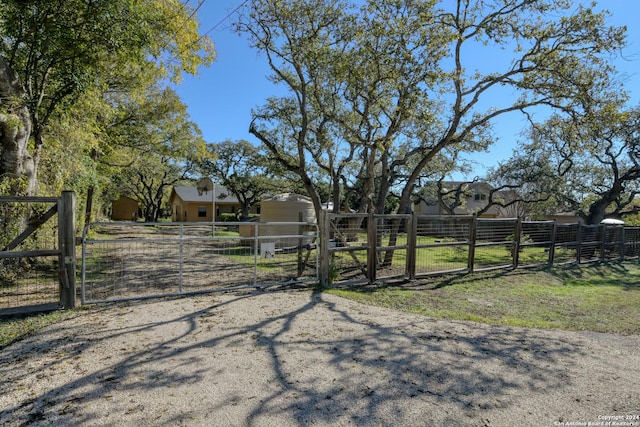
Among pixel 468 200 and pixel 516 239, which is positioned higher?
pixel 468 200

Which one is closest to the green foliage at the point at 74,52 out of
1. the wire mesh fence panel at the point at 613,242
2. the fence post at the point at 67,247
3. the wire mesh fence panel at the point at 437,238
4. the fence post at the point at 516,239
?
the fence post at the point at 67,247

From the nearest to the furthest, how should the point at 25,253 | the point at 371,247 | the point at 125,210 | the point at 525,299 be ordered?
the point at 25,253
the point at 525,299
the point at 371,247
the point at 125,210

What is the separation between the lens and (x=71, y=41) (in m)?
6.73

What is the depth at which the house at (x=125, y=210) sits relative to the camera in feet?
157

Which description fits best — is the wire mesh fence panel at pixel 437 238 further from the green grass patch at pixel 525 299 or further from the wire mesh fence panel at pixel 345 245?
the wire mesh fence panel at pixel 345 245

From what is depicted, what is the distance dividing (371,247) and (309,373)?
4.48 meters

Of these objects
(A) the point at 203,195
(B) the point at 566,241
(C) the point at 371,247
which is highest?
(A) the point at 203,195

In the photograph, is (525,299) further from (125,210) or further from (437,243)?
(125,210)

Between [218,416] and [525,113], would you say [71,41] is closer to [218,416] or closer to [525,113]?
[218,416]

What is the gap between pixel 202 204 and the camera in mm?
41094

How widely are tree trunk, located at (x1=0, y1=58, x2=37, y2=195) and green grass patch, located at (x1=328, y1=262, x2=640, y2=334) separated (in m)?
6.23

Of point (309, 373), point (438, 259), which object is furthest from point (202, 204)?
point (309, 373)

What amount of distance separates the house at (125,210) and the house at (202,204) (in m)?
7.62

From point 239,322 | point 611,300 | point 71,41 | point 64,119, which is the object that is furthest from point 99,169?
point 611,300
